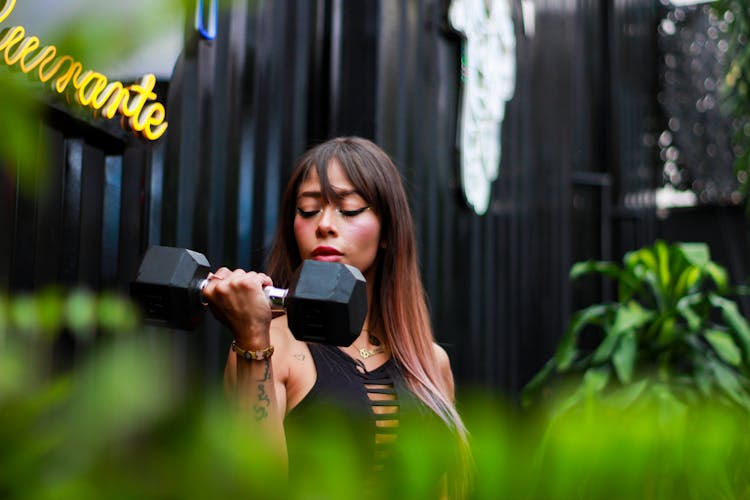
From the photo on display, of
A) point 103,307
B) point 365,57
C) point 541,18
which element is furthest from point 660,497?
point 541,18

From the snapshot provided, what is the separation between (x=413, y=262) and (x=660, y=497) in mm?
1828

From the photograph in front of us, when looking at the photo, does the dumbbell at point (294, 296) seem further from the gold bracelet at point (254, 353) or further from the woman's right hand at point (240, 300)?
the gold bracelet at point (254, 353)

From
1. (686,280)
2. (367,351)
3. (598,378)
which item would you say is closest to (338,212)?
(367,351)

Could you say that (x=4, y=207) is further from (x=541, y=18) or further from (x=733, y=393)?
(x=541, y=18)

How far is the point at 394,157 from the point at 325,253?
1.57 metres

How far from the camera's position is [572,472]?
0.31 meters

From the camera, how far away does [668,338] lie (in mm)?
3834

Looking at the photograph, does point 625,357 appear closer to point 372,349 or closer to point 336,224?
point 372,349

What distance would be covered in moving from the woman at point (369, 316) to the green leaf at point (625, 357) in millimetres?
1631

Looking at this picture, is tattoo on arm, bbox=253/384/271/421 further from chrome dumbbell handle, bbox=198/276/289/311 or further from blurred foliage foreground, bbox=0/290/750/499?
blurred foliage foreground, bbox=0/290/750/499

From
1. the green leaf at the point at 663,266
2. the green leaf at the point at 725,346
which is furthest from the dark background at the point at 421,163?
the green leaf at the point at 725,346

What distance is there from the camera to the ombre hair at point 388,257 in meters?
1.97

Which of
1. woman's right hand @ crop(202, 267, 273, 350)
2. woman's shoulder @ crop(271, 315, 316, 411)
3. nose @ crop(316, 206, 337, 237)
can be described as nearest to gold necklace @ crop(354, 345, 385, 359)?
→ woman's shoulder @ crop(271, 315, 316, 411)

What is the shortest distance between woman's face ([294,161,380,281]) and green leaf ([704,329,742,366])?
2.20 metres
